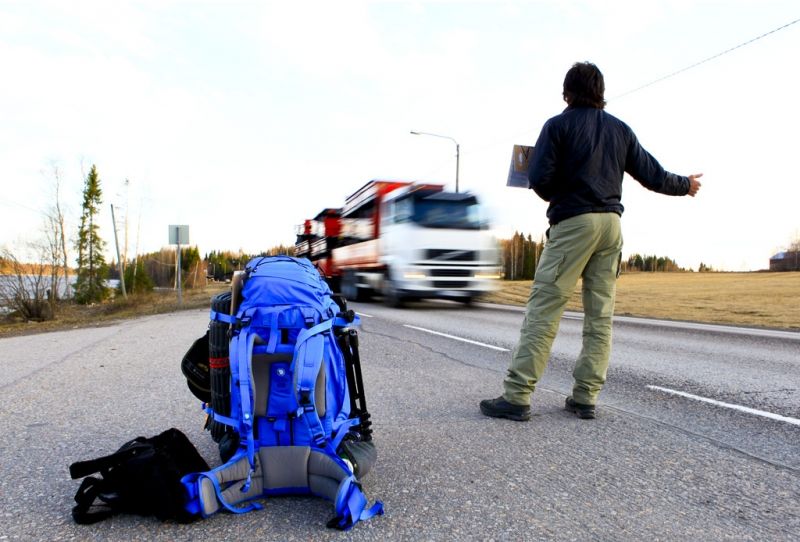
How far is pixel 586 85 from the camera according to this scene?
348 cm

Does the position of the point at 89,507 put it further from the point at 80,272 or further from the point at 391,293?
the point at 80,272

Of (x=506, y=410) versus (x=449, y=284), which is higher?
(x=449, y=284)

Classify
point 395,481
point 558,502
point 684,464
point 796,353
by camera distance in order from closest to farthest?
point 558,502
point 395,481
point 684,464
point 796,353

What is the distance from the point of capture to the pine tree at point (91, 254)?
67250mm

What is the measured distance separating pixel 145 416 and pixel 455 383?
2.46 m

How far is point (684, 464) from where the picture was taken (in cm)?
267

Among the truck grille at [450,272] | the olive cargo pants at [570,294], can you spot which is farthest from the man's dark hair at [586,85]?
the truck grille at [450,272]

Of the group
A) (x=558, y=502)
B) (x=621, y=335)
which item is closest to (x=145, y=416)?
(x=558, y=502)

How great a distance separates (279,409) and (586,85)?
2770 millimetres

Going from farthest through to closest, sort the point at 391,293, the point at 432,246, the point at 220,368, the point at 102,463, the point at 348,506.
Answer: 1. the point at 391,293
2. the point at 432,246
3. the point at 220,368
4. the point at 102,463
5. the point at 348,506

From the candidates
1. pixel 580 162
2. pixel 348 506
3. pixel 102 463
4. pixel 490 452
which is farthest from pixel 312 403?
pixel 580 162

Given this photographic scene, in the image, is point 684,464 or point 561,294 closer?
point 684,464

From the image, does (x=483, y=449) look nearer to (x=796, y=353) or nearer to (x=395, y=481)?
(x=395, y=481)

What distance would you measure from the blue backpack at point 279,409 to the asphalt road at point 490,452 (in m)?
0.11
